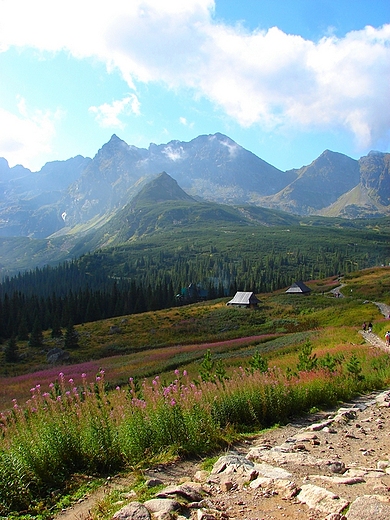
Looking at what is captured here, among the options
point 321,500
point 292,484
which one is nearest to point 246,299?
point 292,484

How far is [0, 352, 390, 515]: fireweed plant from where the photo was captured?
7410mm

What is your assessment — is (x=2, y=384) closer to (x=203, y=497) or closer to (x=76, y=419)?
(x=76, y=419)

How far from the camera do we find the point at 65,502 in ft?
22.5

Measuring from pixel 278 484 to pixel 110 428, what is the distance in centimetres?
401

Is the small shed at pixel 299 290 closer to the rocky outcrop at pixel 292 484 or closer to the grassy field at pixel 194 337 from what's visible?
the grassy field at pixel 194 337

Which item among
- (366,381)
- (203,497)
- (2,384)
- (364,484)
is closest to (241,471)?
(203,497)

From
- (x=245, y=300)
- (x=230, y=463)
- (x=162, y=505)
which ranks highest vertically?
(x=162, y=505)

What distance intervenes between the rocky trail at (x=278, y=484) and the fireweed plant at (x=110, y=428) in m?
0.72

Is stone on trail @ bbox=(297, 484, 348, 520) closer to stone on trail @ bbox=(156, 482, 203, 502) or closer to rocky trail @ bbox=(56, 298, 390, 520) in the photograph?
rocky trail @ bbox=(56, 298, 390, 520)

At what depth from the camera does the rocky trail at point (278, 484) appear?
5.76m

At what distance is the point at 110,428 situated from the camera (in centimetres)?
893

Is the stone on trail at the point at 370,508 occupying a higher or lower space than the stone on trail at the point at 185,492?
higher

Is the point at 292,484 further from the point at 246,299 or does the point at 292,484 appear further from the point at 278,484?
the point at 246,299

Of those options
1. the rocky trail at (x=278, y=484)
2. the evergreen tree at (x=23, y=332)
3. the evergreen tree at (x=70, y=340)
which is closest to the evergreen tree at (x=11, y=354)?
the evergreen tree at (x=70, y=340)
